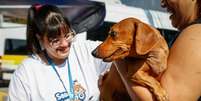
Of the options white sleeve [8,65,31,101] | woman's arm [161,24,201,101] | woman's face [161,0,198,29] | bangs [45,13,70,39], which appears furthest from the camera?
bangs [45,13,70,39]

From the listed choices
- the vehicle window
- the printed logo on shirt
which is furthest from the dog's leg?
the vehicle window

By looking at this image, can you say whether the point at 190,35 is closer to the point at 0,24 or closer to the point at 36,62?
the point at 36,62

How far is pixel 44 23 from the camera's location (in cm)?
268

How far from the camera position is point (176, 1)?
6.21 ft

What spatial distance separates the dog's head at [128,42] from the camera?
188 cm

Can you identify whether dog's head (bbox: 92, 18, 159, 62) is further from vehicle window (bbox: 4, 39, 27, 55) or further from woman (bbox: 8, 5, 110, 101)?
vehicle window (bbox: 4, 39, 27, 55)

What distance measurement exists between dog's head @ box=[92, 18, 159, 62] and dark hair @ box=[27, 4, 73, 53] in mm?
746

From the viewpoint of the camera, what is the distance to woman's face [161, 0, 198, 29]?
1898 mm

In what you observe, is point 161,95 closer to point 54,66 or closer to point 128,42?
point 128,42

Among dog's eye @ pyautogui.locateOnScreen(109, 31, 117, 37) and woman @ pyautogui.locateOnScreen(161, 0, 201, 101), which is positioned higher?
dog's eye @ pyautogui.locateOnScreen(109, 31, 117, 37)

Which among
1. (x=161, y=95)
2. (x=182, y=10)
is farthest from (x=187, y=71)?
(x=182, y=10)

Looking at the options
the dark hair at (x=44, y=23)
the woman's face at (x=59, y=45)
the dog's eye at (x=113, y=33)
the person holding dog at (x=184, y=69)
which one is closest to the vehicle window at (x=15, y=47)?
the dark hair at (x=44, y=23)

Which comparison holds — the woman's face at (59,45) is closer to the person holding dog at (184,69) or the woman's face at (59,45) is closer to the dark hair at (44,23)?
the dark hair at (44,23)

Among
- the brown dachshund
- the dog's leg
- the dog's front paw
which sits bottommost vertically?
the dog's front paw
